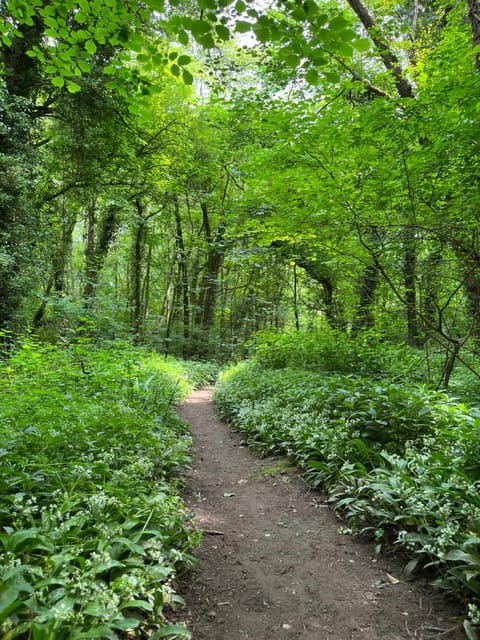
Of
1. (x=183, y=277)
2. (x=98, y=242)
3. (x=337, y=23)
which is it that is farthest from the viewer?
(x=183, y=277)

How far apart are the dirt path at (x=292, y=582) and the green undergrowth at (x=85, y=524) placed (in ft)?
1.10

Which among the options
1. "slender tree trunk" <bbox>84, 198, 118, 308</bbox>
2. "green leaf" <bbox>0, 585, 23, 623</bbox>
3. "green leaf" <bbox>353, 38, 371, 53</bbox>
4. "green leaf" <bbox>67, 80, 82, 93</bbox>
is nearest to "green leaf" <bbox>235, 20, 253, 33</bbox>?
"green leaf" <bbox>353, 38, 371, 53</bbox>

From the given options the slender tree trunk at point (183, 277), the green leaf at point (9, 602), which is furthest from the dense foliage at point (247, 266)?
the slender tree trunk at point (183, 277)

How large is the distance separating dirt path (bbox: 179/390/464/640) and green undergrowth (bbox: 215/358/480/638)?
0.20 metres

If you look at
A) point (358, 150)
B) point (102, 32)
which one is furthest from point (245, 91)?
point (102, 32)

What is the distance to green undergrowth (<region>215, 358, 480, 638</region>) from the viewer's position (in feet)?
8.33

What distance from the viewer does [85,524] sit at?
8.57ft

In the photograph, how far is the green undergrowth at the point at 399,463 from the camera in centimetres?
254

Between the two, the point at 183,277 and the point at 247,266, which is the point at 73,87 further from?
the point at 183,277

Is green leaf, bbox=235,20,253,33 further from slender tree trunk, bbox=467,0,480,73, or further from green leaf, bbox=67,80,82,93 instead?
slender tree trunk, bbox=467,0,480,73

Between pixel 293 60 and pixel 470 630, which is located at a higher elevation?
pixel 293 60

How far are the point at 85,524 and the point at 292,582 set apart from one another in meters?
1.70

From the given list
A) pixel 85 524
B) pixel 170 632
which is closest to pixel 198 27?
pixel 85 524

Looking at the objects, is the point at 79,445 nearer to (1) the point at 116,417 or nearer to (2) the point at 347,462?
(1) the point at 116,417
